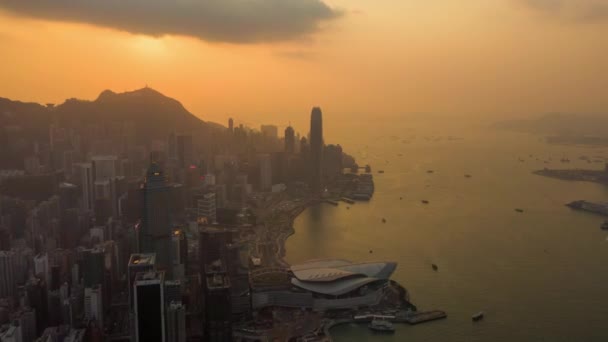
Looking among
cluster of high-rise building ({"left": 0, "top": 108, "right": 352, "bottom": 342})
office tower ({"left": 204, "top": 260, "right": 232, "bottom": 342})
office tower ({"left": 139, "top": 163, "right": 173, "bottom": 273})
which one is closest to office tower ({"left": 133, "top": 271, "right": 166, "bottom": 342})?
cluster of high-rise building ({"left": 0, "top": 108, "right": 352, "bottom": 342})

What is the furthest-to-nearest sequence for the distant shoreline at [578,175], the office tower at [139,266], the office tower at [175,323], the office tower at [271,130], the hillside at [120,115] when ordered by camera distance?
the office tower at [271,130], the distant shoreline at [578,175], the hillside at [120,115], the office tower at [139,266], the office tower at [175,323]

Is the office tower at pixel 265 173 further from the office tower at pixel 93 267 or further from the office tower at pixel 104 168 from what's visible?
the office tower at pixel 93 267

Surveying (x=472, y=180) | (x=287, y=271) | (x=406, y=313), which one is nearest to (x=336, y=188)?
(x=472, y=180)

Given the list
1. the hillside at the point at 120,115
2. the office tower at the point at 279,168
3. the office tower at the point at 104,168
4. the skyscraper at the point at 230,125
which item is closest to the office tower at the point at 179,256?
the office tower at the point at 104,168

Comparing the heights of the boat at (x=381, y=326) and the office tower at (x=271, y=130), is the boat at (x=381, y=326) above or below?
below

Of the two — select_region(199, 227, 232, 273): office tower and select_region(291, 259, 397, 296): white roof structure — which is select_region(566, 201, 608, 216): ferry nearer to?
select_region(291, 259, 397, 296): white roof structure

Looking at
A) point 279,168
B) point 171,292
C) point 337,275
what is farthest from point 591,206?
point 171,292

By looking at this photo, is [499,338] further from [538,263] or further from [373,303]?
[538,263]
